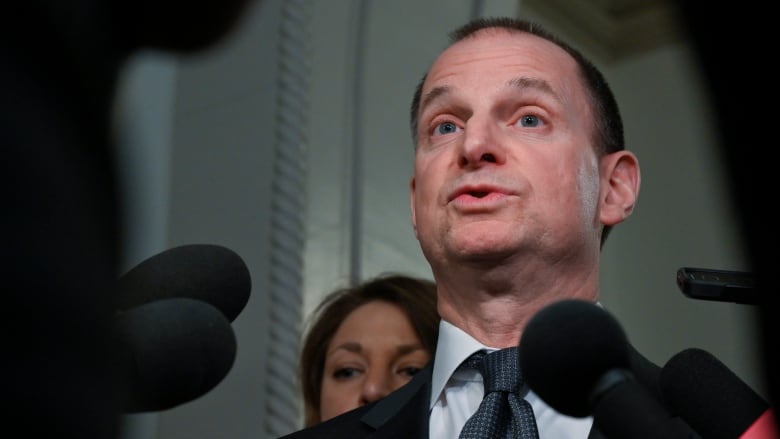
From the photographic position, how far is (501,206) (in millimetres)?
1641

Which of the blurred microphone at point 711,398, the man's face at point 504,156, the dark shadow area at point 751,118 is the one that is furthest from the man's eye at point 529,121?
the dark shadow area at point 751,118

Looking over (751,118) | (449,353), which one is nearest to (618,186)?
(449,353)

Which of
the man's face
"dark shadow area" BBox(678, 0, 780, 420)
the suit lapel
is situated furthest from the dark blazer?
"dark shadow area" BBox(678, 0, 780, 420)

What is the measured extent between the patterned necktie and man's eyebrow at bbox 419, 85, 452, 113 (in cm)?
40

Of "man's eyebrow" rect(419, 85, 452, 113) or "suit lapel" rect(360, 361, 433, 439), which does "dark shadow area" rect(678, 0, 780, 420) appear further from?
"man's eyebrow" rect(419, 85, 452, 113)

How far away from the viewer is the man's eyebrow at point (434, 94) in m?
1.82

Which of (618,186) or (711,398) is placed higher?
(618,186)

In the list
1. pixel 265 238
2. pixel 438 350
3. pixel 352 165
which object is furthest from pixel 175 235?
pixel 438 350

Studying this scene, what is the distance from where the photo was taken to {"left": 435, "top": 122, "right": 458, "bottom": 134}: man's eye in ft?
5.89

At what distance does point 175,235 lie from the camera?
2.19 meters

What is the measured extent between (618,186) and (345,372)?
2.24 ft

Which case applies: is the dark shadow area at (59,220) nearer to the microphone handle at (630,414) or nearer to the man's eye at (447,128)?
the microphone handle at (630,414)

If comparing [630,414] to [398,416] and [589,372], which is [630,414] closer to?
[589,372]

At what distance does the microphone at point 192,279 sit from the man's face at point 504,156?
59 centimetres
